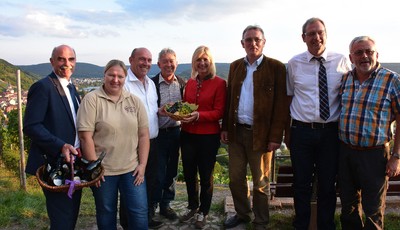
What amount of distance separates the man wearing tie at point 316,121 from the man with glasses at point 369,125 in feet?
0.51

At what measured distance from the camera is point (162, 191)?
479cm

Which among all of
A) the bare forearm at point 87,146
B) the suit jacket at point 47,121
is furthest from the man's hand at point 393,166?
the suit jacket at point 47,121

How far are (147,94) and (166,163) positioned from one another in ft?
3.40

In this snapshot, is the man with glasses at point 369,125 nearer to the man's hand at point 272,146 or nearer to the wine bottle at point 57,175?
the man's hand at point 272,146

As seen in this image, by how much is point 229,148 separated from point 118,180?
1604mm

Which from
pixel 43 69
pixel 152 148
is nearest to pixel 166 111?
pixel 152 148

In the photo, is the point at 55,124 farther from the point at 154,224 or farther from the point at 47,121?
the point at 154,224

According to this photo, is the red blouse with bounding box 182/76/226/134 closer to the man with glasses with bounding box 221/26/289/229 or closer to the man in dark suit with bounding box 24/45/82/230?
the man with glasses with bounding box 221/26/289/229

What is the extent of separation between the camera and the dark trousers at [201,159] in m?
4.27

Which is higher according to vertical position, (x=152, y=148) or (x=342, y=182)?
(x=152, y=148)

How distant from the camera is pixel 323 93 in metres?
3.69

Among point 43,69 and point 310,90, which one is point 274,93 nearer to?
point 310,90

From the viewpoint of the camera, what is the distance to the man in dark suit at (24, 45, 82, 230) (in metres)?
3.00

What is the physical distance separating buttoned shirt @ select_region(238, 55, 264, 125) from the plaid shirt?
1129mm
